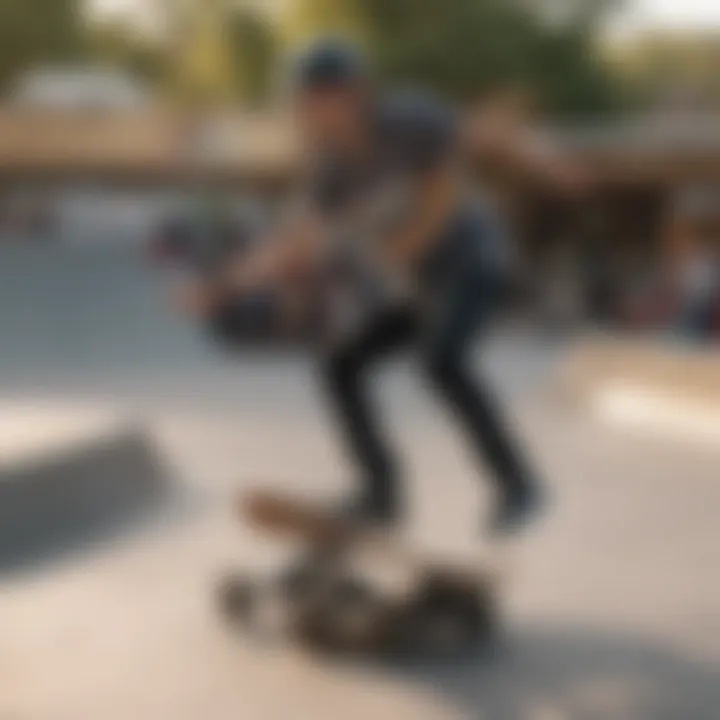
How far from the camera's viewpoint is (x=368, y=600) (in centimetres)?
171

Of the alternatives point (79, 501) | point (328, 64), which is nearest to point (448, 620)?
point (79, 501)

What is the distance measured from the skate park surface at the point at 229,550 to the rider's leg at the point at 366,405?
0.03m

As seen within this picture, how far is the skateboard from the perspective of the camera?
5.24 ft

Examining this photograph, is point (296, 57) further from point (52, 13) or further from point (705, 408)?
point (705, 408)

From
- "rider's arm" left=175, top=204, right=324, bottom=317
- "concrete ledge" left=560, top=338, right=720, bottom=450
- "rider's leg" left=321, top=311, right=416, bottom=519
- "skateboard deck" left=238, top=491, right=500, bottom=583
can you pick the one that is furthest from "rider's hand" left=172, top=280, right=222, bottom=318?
"concrete ledge" left=560, top=338, right=720, bottom=450

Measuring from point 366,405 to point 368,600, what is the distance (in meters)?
0.33

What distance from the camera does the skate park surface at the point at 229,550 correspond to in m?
1.46

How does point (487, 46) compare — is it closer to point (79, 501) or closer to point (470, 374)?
point (470, 374)

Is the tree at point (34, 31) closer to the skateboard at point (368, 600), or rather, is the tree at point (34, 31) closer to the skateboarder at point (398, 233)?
the skateboarder at point (398, 233)

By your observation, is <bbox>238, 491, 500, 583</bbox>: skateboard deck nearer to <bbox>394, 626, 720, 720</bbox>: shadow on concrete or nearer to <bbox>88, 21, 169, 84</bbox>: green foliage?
<bbox>394, 626, 720, 720</bbox>: shadow on concrete

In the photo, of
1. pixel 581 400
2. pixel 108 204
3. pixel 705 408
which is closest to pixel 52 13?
pixel 108 204

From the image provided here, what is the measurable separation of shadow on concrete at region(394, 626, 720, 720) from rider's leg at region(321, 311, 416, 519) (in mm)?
196

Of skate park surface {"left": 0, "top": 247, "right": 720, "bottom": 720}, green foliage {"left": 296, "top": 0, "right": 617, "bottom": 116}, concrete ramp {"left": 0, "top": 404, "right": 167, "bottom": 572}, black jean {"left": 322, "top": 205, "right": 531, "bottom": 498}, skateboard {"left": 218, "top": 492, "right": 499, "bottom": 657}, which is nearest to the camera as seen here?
green foliage {"left": 296, "top": 0, "right": 617, "bottom": 116}

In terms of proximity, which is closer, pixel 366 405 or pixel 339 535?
pixel 366 405
